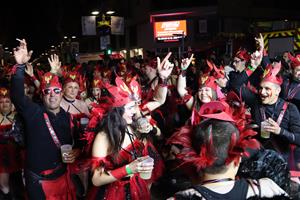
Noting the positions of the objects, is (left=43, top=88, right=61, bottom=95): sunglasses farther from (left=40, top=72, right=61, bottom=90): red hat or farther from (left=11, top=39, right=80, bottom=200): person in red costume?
(left=11, top=39, right=80, bottom=200): person in red costume

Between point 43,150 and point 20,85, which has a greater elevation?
point 20,85

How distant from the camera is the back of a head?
224 cm

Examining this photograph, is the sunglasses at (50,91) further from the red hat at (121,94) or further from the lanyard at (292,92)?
the lanyard at (292,92)

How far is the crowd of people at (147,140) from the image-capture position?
229 cm

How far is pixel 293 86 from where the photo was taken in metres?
6.11

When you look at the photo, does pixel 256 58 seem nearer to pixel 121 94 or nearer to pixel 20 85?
pixel 121 94

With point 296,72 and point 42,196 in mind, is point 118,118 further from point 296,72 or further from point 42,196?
point 296,72

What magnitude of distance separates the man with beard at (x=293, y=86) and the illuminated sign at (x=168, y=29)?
80.0 feet

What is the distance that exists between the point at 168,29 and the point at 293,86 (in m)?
25.7

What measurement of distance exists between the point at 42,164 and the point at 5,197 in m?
2.34

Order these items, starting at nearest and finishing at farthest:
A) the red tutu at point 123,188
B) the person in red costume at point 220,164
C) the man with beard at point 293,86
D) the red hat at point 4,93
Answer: the person in red costume at point 220,164
the red tutu at point 123,188
the man with beard at point 293,86
the red hat at point 4,93

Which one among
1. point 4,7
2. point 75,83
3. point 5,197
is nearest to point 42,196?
point 5,197

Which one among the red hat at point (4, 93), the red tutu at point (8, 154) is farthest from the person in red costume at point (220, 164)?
the red hat at point (4, 93)

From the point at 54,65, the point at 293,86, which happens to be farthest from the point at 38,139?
the point at 293,86
